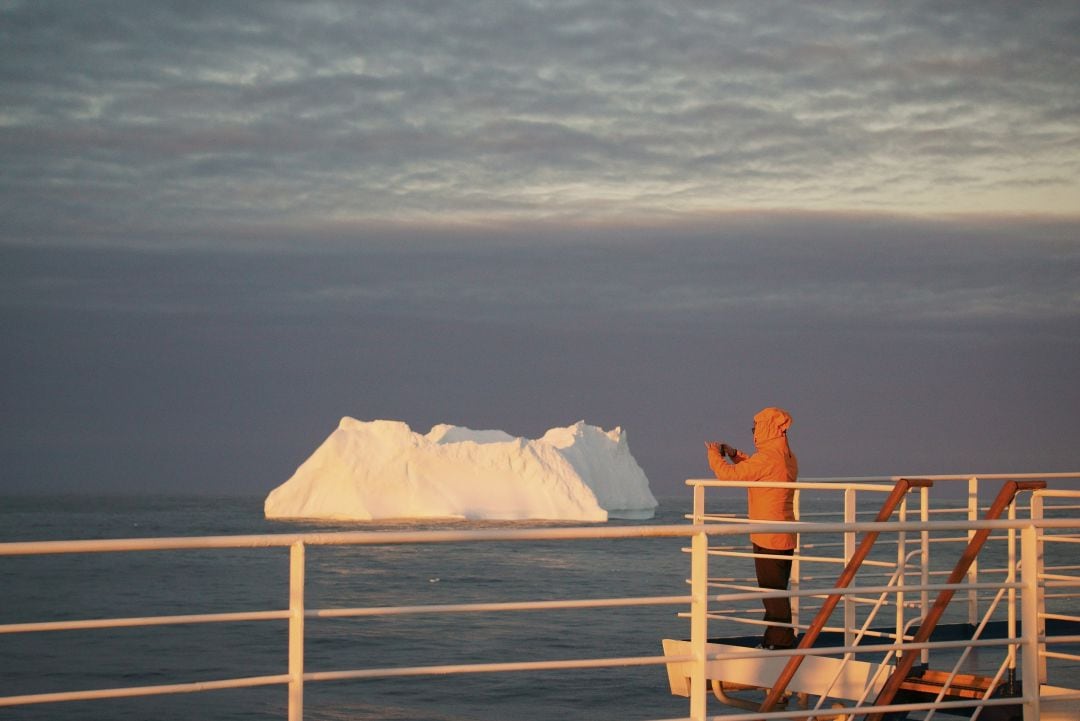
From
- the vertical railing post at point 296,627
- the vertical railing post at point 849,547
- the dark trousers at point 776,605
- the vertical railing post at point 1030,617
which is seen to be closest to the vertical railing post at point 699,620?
the vertical railing post at point 296,627

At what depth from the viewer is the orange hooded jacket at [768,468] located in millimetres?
7078

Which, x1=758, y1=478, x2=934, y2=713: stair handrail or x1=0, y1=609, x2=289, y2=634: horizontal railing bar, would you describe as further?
x1=758, y1=478, x2=934, y2=713: stair handrail

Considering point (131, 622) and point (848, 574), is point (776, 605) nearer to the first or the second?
point (848, 574)

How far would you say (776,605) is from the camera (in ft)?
23.1

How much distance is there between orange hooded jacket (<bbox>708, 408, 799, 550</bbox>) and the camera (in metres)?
7.08

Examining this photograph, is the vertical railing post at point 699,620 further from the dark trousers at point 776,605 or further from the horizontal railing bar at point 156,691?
the dark trousers at point 776,605

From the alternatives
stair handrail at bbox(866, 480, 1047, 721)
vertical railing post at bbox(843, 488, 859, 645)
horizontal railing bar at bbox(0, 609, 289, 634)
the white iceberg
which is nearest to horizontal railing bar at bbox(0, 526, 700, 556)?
horizontal railing bar at bbox(0, 609, 289, 634)

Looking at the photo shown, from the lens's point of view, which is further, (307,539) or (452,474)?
(452,474)

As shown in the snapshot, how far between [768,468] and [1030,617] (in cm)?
255

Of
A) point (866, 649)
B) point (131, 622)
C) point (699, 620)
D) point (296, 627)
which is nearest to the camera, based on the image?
point (131, 622)

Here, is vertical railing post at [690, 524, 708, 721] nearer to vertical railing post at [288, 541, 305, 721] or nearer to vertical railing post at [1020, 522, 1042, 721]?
vertical railing post at [288, 541, 305, 721]

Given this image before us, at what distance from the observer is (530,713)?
20.5 metres

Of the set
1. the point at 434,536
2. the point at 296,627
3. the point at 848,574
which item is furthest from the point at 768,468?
the point at 296,627

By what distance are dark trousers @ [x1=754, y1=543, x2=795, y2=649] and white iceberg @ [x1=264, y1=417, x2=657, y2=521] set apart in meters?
51.2
